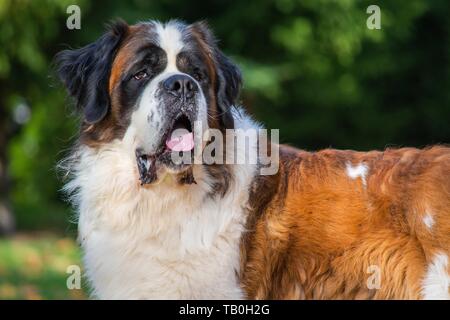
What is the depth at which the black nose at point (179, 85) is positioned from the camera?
4.81 m

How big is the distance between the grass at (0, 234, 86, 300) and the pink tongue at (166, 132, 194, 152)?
11.5 ft

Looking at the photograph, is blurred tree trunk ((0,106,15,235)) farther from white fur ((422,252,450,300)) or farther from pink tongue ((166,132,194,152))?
white fur ((422,252,450,300))

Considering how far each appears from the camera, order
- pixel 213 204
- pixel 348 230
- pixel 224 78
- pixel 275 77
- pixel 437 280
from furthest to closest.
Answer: pixel 275 77
pixel 224 78
pixel 213 204
pixel 348 230
pixel 437 280

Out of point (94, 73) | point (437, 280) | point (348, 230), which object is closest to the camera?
point (437, 280)

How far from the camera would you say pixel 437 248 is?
457 centimetres

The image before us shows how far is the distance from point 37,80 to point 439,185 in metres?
13.2

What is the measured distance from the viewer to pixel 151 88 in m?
4.93

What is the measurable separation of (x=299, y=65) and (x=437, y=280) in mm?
15141

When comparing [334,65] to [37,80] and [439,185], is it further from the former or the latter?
[439,185]

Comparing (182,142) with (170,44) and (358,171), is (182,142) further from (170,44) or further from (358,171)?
(358,171)

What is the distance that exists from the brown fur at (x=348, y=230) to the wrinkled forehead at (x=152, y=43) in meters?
1.03

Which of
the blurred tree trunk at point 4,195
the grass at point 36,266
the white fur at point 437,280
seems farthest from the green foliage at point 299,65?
the white fur at point 437,280

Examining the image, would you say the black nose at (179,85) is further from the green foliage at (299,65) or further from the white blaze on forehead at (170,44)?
the green foliage at (299,65)

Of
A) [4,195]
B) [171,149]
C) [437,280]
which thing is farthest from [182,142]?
[4,195]
